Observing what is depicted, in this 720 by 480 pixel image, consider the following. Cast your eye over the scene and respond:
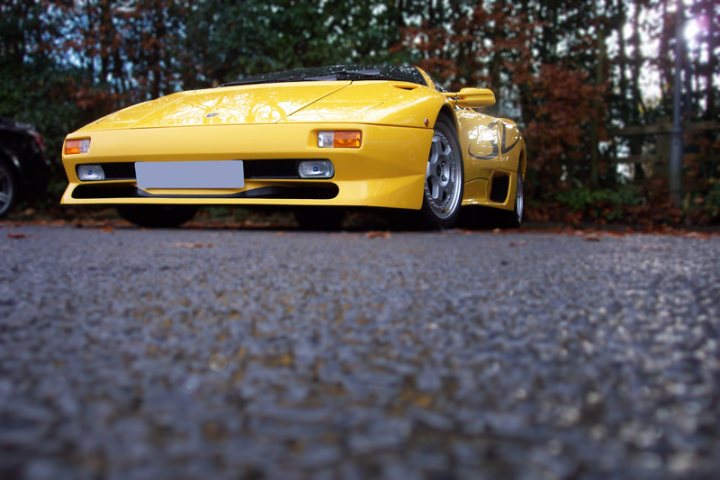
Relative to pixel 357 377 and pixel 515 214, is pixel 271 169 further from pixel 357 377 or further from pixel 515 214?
pixel 357 377

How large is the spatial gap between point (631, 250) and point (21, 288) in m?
2.81

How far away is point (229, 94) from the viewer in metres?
4.09

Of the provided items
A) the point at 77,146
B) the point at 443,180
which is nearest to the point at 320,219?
the point at 443,180

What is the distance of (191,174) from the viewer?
3.62 m

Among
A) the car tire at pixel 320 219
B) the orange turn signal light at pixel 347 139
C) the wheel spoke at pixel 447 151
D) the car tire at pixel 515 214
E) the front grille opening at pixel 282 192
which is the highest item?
the orange turn signal light at pixel 347 139

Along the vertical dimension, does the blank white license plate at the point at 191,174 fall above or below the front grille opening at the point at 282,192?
above

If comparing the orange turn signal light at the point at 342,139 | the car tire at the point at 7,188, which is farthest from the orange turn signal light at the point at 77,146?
the car tire at the point at 7,188

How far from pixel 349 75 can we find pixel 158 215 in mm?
1627

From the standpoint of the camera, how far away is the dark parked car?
6707 millimetres

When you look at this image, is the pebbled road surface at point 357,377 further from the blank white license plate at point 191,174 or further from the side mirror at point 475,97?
the side mirror at point 475,97

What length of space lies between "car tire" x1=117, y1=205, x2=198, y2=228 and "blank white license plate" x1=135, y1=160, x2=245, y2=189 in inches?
45.4

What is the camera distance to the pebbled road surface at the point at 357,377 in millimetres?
770

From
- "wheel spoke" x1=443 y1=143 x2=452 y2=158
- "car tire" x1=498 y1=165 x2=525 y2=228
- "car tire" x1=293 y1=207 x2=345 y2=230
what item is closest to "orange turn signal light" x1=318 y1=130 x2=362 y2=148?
"wheel spoke" x1=443 y1=143 x2=452 y2=158

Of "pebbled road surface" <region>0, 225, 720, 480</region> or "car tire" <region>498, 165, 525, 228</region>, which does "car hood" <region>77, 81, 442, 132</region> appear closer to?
"car tire" <region>498, 165, 525, 228</region>
